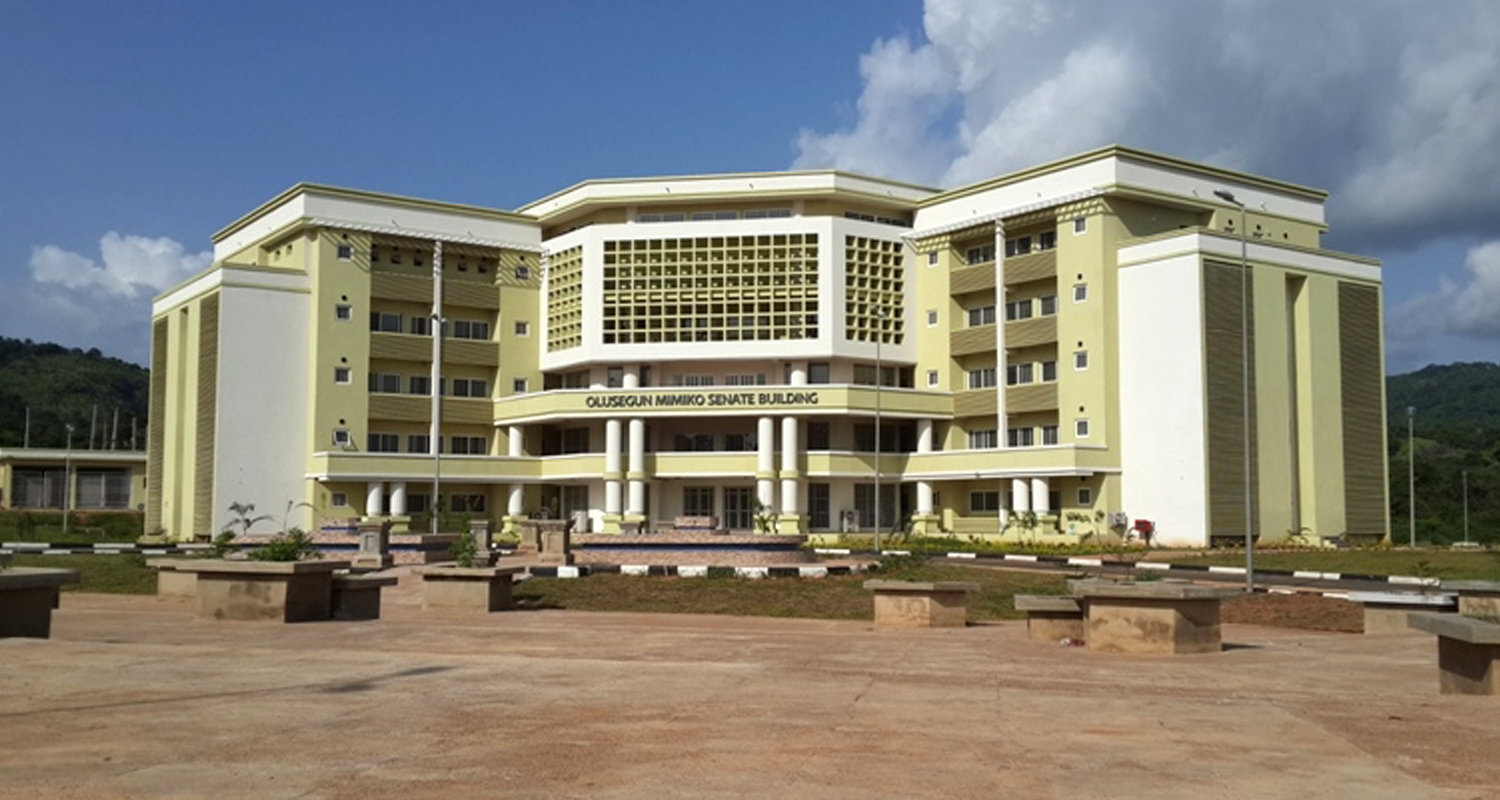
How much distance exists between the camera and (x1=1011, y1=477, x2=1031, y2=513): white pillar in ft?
196

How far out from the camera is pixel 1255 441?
56.4 meters

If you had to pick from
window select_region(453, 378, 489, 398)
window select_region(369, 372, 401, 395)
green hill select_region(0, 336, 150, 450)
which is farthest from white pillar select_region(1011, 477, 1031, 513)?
green hill select_region(0, 336, 150, 450)

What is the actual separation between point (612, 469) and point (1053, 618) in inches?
1952

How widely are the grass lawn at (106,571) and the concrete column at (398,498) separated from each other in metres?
24.1

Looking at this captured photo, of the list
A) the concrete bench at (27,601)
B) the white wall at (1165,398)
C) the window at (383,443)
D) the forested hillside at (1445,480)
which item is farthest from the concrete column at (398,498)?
the concrete bench at (27,601)

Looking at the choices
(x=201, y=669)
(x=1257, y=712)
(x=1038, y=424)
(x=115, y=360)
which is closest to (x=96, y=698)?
(x=201, y=669)

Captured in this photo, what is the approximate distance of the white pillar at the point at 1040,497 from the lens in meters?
59.4

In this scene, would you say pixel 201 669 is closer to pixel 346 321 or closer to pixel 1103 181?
pixel 1103 181

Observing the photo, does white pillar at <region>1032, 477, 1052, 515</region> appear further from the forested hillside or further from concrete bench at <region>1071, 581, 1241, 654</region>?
concrete bench at <region>1071, 581, 1241, 654</region>

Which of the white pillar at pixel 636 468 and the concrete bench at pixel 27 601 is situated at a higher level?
the white pillar at pixel 636 468

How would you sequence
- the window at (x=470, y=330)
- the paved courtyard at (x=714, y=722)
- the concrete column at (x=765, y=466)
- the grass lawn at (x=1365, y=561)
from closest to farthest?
the paved courtyard at (x=714, y=722)
the grass lawn at (x=1365, y=561)
the concrete column at (x=765, y=466)
the window at (x=470, y=330)

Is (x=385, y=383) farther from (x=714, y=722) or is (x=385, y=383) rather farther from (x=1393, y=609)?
(x=714, y=722)

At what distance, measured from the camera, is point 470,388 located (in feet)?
235

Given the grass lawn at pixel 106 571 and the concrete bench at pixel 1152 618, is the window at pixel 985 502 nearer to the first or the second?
the grass lawn at pixel 106 571
